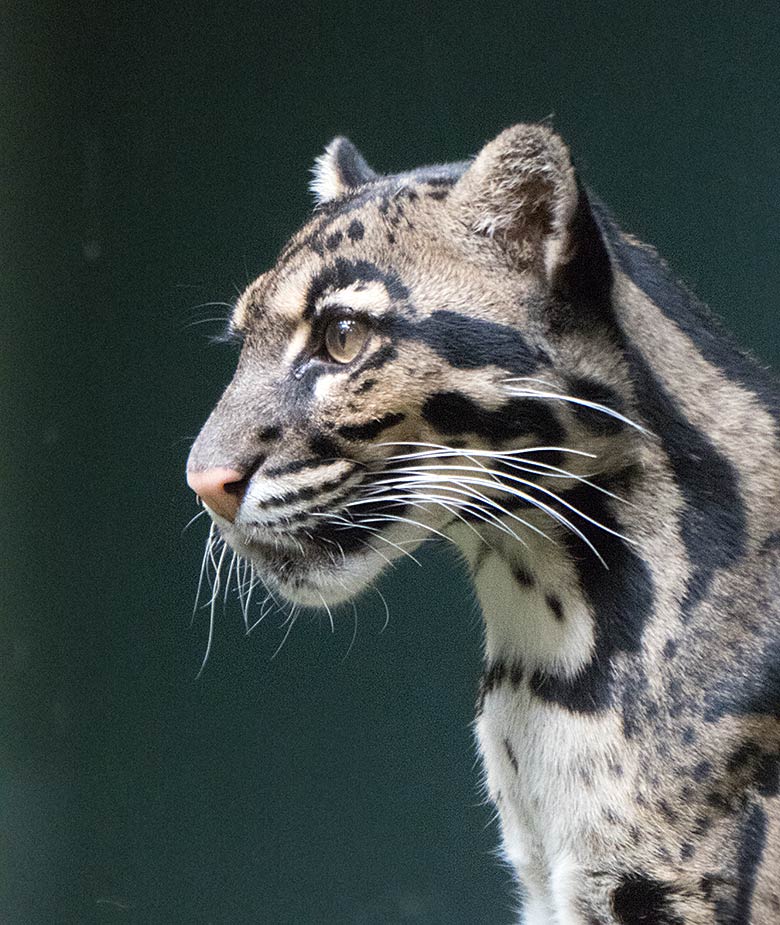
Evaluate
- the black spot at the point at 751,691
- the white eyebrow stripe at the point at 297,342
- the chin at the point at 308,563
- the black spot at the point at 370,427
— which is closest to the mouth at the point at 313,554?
the chin at the point at 308,563

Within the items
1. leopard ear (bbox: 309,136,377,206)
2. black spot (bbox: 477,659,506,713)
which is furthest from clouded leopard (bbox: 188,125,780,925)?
leopard ear (bbox: 309,136,377,206)

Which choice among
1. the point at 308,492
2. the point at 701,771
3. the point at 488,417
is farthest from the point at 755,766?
the point at 308,492

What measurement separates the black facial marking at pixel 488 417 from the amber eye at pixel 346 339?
0.13 m

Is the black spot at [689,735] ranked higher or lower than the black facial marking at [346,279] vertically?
lower

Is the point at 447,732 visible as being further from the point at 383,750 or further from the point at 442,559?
the point at 442,559

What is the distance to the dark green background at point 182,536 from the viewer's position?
3480mm

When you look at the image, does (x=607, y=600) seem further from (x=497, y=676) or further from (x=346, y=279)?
(x=346, y=279)

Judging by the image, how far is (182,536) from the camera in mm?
3662

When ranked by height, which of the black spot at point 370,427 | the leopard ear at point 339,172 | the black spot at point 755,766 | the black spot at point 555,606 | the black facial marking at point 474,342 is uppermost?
the leopard ear at point 339,172

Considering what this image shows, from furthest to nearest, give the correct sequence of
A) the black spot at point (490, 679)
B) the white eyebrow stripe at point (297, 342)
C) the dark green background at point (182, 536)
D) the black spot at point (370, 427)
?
the dark green background at point (182, 536) < the black spot at point (490, 679) < the white eyebrow stripe at point (297, 342) < the black spot at point (370, 427)

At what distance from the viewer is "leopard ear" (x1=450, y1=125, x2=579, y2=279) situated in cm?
181

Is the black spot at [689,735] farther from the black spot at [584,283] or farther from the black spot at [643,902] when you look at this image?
the black spot at [584,283]

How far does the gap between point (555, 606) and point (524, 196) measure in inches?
23.0

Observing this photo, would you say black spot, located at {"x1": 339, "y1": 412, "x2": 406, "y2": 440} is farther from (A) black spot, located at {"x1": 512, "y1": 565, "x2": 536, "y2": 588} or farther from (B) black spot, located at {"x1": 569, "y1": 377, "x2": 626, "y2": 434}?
(A) black spot, located at {"x1": 512, "y1": 565, "x2": 536, "y2": 588}
